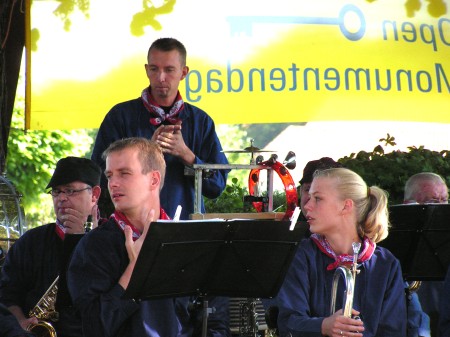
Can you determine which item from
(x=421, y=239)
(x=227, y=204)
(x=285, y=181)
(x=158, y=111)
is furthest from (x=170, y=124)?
(x=421, y=239)

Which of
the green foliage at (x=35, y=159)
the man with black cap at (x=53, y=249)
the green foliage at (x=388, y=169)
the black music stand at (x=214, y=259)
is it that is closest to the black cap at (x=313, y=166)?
the green foliage at (x=388, y=169)

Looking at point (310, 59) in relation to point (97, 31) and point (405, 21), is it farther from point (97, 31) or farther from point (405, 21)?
point (97, 31)

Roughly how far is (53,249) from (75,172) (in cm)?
47

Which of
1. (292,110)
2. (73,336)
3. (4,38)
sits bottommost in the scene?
(73,336)

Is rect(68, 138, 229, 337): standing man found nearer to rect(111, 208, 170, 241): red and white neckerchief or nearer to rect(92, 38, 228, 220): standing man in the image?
rect(111, 208, 170, 241): red and white neckerchief

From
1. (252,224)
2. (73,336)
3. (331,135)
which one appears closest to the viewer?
(252,224)

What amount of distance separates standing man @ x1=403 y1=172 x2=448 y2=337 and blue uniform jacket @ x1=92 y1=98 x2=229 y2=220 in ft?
5.35

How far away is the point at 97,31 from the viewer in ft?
24.3

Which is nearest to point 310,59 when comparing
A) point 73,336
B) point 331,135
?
point 73,336

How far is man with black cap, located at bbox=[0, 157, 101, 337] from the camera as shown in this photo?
562cm

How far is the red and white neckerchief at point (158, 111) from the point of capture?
628 centimetres

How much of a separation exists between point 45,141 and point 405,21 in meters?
15.4

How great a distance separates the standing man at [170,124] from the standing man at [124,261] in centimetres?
130

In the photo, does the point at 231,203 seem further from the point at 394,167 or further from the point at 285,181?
the point at 285,181
